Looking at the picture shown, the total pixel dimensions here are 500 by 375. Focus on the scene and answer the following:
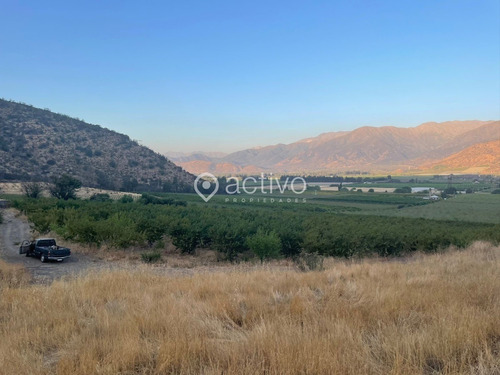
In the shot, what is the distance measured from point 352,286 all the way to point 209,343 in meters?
4.17

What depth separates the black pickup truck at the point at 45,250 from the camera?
18.0 m

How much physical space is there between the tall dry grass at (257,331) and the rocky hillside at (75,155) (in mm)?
74737

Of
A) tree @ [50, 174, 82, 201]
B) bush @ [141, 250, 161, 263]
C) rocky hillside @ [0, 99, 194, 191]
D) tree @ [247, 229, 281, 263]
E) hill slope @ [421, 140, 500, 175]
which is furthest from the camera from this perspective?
hill slope @ [421, 140, 500, 175]

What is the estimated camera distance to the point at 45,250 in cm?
1811

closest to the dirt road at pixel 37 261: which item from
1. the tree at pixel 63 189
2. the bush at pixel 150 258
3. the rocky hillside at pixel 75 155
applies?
the bush at pixel 150 258

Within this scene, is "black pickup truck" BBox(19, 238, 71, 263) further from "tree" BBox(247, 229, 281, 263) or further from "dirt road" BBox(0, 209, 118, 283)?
"tree" BBox(247, 229, 281, 263)

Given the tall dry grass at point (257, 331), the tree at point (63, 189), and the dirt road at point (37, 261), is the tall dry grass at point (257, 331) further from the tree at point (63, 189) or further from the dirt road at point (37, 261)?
the tree at point (63, 189)

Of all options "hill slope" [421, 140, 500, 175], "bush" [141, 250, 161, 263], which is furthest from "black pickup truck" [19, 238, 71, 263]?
"hill slope" [421, 140, 500, 175]

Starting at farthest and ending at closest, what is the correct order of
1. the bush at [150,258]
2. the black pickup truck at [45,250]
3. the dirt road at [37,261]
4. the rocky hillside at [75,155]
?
the rocky hillside at [75,155] < the bush at [150,258] < the black pickup truck at [45,250] < the dirt road at [37,261]

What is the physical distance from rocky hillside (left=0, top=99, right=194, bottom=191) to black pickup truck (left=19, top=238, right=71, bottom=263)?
58.0 meters

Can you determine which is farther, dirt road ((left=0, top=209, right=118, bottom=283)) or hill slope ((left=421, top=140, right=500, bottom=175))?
hill slope ((left=421, top=140, right=500, bottom=175))

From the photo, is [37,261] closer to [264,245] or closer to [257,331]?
[264,245]

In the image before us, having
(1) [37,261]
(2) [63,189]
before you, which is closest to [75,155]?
(2) [63,189]

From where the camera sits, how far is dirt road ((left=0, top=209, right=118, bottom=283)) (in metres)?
14.5
